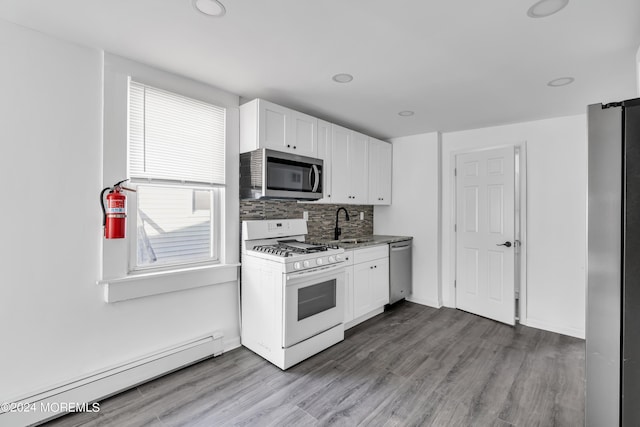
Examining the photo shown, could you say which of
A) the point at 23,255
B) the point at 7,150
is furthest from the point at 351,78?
the point at 23,255

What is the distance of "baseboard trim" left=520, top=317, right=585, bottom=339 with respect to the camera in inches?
134

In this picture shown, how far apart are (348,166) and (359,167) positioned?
24cm

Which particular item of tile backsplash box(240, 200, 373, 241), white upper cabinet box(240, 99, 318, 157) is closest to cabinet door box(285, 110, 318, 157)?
white upper cabinet box(240, 99, 318, 157)

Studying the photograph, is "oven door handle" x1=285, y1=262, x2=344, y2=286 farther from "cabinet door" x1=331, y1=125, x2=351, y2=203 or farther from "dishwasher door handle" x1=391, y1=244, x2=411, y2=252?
"dishwasher door handle" x1=391, y1=244, x2=411, y2=252

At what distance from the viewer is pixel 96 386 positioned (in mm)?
2146

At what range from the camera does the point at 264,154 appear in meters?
2.85

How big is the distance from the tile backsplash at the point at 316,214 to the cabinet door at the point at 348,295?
0.70 meters

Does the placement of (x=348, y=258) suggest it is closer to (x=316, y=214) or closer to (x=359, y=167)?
(x=316, y=214)

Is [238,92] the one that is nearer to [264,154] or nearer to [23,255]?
[264,154]

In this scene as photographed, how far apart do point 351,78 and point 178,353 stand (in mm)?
2691

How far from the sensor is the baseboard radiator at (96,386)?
1.89 meters

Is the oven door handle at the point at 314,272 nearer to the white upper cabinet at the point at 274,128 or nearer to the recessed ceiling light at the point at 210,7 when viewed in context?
the white upper cabinet at the point at 274,128

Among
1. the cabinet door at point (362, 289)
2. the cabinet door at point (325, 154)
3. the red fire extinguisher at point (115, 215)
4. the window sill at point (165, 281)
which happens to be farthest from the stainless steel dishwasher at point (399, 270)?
the red fire extinguisher at point (115, 215)

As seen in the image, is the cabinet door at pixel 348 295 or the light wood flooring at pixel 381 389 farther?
the cabinet door at pixel 348 295
